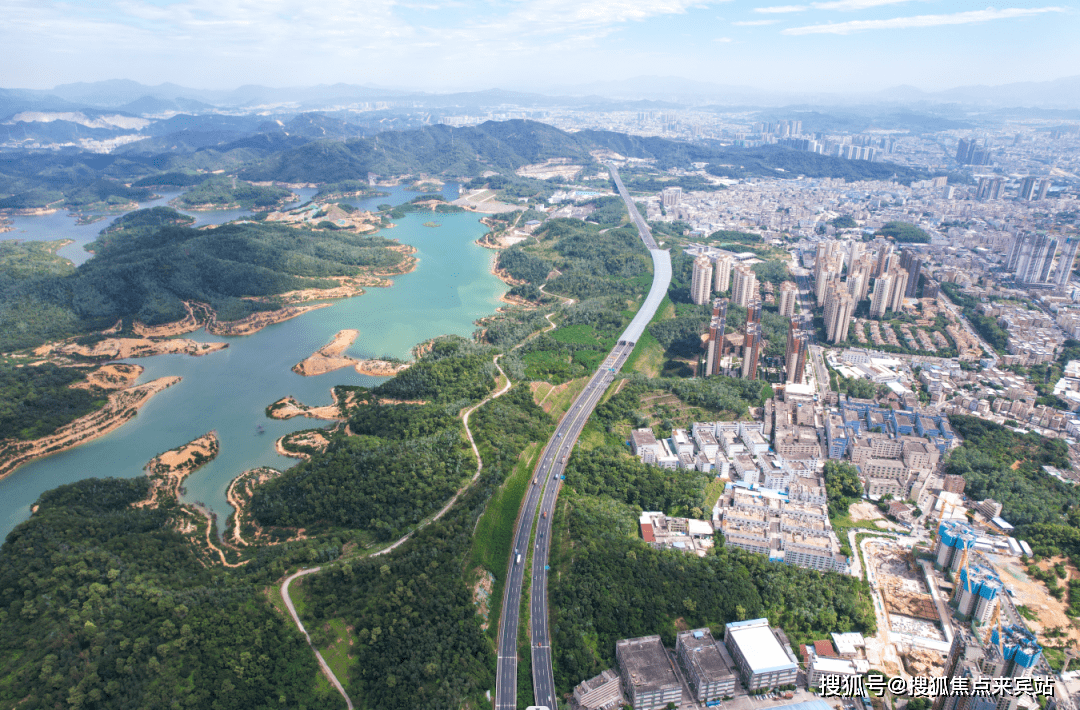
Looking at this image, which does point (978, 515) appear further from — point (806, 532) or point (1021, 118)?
point (1021, 118)

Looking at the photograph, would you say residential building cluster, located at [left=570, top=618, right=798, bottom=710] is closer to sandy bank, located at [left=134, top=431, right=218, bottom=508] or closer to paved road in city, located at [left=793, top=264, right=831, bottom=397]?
paved road in city, located at [left=793, top=264, right=831, bottom=397]

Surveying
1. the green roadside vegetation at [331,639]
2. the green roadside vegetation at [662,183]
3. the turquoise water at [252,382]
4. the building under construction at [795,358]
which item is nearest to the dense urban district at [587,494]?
the green roadside vegetation at [331,639]

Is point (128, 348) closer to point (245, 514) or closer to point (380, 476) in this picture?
point (245, 514)

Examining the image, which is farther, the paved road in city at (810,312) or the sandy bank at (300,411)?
the paved road in city at (810,312)

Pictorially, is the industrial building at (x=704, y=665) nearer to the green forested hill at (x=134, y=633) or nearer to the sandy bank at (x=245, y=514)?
the green forested hill at (x=134, y=633)

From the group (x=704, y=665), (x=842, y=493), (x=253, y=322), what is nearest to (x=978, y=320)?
(x=842, y=493)

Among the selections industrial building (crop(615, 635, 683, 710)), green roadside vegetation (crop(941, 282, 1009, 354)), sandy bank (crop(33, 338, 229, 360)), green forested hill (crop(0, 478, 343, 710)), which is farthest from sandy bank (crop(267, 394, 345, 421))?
green roadside vegetation (crop(941, 282, 1009, 354))

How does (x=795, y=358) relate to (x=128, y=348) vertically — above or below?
above
